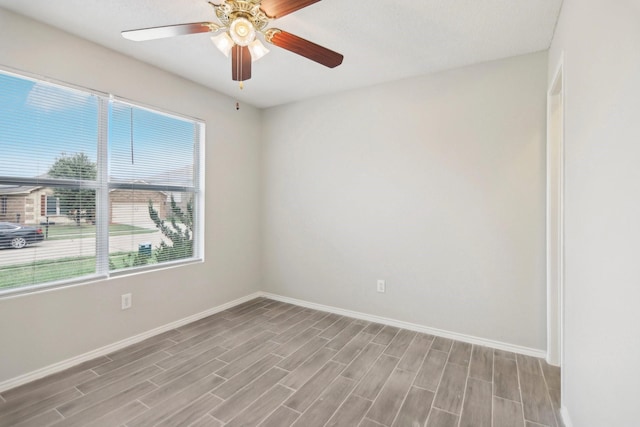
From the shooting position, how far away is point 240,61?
1.90 meters

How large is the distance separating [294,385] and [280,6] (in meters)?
2.38

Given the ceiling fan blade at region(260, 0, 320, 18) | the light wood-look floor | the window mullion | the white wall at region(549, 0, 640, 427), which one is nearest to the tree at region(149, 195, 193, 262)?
the window mullion

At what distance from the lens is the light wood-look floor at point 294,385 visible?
1.83 meters

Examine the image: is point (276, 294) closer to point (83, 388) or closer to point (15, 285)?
point (83, 388)

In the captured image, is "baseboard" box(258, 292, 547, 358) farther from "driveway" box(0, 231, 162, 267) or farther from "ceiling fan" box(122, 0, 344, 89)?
"ceiling fan" box(122, 0, 344, 89)

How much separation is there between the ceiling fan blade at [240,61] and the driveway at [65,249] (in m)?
1.88

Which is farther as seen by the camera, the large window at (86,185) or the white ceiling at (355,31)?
the large window at (86,185)

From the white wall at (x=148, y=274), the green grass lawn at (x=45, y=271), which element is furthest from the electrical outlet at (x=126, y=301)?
the green grass lawn at (x=45, y=271)

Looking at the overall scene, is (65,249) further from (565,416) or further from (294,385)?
(565,416)

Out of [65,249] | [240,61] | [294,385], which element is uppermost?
[240,61]

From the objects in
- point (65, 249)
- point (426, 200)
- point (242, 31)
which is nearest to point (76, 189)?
point (65, 249)

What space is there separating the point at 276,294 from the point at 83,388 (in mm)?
2244

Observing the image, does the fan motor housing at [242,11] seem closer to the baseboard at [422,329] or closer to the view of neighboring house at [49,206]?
the view of neighboring house at [49,206]

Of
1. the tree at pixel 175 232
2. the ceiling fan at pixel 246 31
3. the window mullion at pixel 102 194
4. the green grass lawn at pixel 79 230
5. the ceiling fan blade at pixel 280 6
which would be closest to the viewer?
the ceiling fan blade at pixel 280 6
